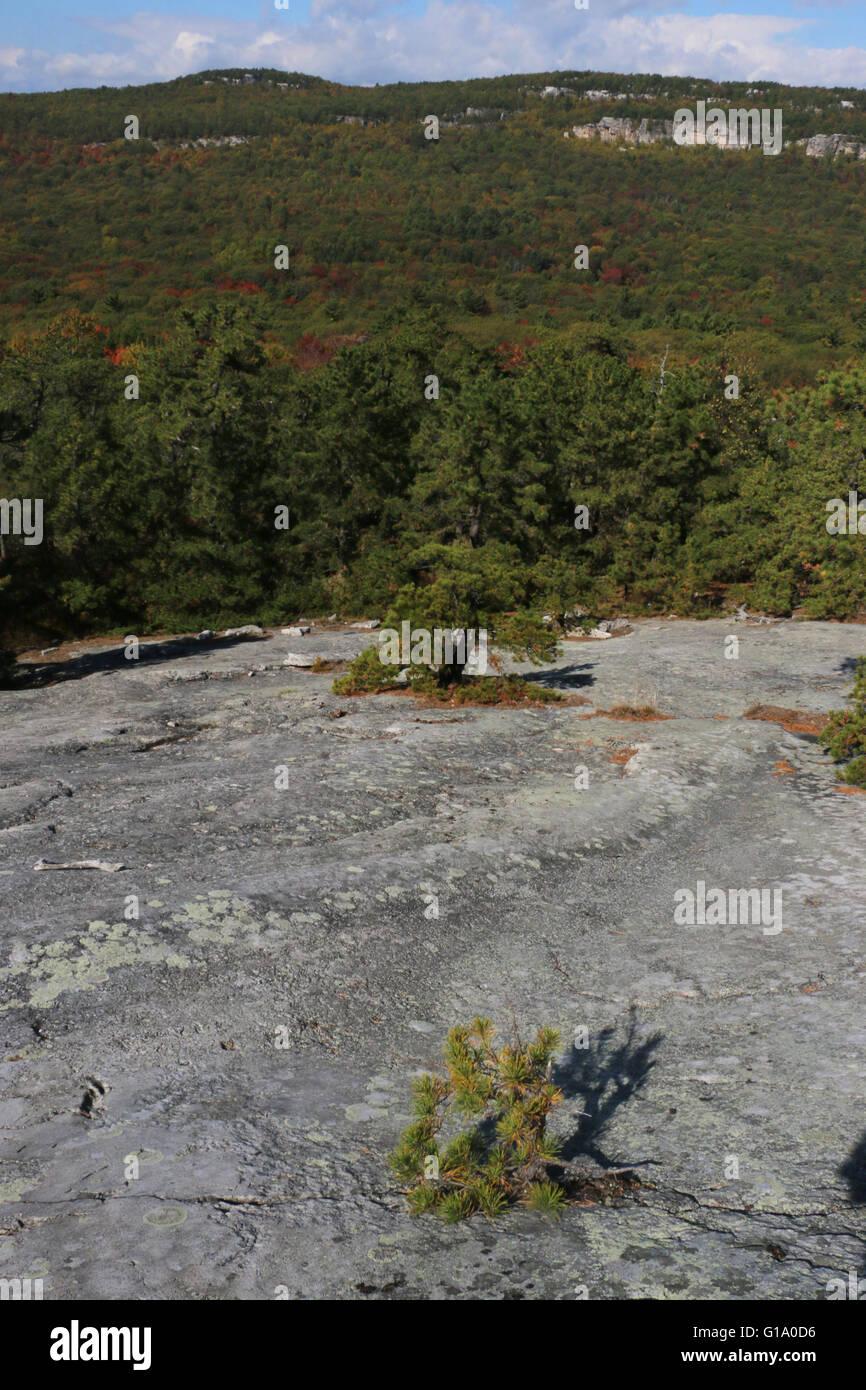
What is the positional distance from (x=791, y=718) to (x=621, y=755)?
10.9 feet

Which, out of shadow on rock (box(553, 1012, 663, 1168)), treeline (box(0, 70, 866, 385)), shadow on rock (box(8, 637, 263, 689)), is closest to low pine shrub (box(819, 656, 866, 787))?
shadow on rock (box(553, 1012, 663, 1168))

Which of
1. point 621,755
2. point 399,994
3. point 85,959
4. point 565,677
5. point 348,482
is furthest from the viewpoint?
point 348,482

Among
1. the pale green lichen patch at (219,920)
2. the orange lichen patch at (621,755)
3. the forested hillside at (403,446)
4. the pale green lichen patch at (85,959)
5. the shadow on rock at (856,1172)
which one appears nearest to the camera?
the shadow on rock at (856,1172)

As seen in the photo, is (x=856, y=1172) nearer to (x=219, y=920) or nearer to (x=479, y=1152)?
(x=479, y=1152)

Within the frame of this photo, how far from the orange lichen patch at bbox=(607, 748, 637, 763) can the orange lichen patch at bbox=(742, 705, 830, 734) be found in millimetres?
2553

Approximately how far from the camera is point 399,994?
19.5ft

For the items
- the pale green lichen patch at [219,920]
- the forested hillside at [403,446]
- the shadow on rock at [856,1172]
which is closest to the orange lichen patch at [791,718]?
the forested hillside at [403,446]

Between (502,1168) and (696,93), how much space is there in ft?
485

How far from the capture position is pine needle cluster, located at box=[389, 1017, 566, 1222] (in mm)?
3590

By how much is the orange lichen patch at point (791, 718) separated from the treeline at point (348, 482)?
863 cm

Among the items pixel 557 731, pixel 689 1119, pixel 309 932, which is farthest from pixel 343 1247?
pixel 557 731

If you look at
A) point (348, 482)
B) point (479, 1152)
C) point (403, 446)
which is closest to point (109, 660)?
point (348, 482)

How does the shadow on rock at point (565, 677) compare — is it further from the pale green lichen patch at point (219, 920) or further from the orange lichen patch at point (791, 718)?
the pale green lichen patch at point (219, 920)

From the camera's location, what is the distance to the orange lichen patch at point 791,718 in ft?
41.7
